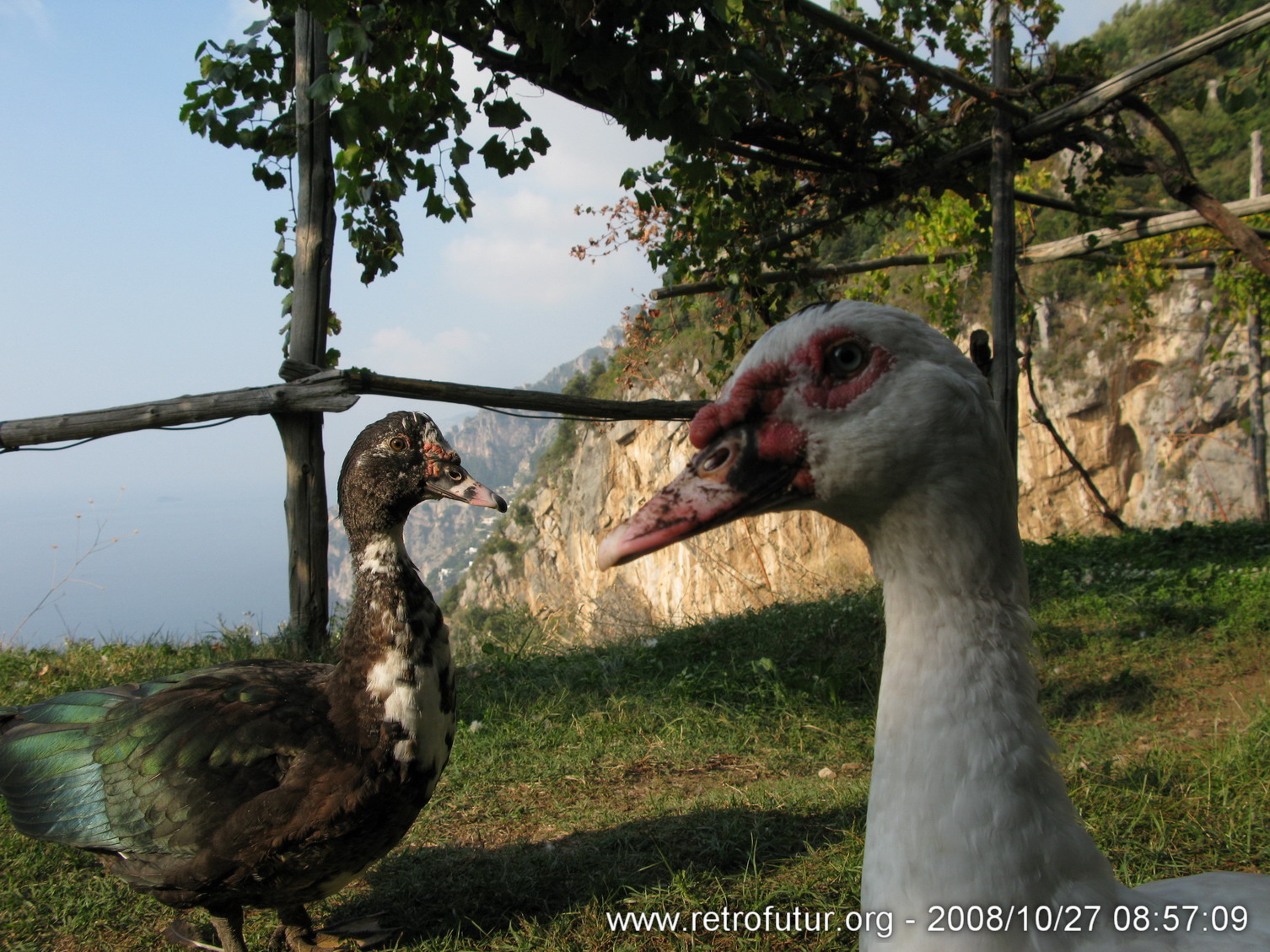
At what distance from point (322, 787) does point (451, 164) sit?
10.5ft

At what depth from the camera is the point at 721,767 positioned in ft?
11.4

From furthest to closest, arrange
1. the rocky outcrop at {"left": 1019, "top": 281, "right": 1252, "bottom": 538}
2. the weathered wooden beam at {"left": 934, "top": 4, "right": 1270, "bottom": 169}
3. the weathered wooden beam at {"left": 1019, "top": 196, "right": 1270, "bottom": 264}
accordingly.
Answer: the rocky outcrop at {"left": 1019, "top": 281, "right": 1252, "bottom": 538}, the weathered wooden beam at {"left": 1019, "top": 196, "right": 1270, "bottom": 264}, the weathered wooden beam at {"left": 934, "top": 4, "right": 1270, "bottom": 169}

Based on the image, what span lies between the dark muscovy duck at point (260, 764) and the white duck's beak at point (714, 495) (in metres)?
1.36

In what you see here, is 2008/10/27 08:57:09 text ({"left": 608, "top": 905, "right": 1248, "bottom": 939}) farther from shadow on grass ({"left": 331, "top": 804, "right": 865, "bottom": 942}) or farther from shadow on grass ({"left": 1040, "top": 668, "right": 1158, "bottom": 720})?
shadow on grass ({"left": 1040, "top": 668, "right": 1158, "bottom": 720})

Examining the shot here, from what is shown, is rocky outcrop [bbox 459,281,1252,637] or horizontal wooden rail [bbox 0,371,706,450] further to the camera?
rocky outcrop [bbox 459,281,1252,637]

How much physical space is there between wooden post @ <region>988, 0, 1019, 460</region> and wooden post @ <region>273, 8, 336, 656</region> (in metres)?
3.72

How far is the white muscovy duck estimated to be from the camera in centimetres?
108

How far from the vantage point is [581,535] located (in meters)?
27.6

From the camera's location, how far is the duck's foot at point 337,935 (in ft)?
7.60

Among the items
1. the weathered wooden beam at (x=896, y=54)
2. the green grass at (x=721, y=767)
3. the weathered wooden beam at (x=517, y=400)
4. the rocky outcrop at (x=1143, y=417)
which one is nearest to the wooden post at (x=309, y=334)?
the weathered wooden beam at (x=517, y=400)

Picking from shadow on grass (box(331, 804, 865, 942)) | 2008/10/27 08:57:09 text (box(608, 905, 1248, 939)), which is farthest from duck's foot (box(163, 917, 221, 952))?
2008/10/27 08:57:09 text (box(608, 905, 1248, 939))

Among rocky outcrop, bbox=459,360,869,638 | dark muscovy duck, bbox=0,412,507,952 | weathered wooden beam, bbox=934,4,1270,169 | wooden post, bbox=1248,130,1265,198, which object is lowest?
rocky outcrop, bbox=459,360,869,638

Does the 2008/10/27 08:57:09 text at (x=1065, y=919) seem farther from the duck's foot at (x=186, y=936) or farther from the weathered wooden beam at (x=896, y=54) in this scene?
the weathered wooden beam at (x=896, y=54)

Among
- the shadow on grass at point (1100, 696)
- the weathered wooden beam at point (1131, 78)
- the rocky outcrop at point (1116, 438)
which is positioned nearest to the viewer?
the weathered wooden beam at point (1131, 78)
